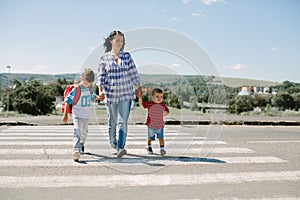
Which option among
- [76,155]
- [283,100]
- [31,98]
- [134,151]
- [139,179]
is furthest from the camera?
[31,98]

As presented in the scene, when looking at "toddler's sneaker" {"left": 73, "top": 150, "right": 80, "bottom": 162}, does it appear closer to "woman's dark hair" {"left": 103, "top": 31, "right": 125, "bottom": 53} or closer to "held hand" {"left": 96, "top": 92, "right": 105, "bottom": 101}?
"held hand" {"left": 96, "top": 92, "right": 105, "bottom": 101}

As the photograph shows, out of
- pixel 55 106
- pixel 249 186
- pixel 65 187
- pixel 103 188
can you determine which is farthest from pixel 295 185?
pixel 55 106

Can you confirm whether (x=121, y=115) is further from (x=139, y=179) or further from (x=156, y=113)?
(x=139, y=179)

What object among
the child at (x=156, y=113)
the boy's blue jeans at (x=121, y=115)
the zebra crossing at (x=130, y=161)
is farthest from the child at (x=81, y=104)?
the child at (x=156, y=113)

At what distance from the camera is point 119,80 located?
5613 millimetres

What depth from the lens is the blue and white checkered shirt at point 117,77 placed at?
5598 mm

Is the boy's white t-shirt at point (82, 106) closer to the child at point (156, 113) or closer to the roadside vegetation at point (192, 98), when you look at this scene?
the roadside vegetation at point (192, 98)

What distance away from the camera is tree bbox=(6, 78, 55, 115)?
27688mm

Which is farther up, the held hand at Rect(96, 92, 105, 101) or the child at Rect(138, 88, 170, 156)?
the held hand at Rect(96, 92, 105, 101)

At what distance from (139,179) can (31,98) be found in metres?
25.6

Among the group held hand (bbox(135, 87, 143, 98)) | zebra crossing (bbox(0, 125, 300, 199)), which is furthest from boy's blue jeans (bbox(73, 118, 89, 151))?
held hand (bbox(135, 87, 143, 98))

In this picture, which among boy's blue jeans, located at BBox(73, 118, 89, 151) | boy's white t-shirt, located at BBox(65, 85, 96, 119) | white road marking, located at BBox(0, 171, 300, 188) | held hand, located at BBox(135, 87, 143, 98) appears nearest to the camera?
white road marking, located at BBox(0, 171, 300, 188)

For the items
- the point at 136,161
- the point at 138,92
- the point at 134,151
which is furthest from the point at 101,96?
the point at 134,151

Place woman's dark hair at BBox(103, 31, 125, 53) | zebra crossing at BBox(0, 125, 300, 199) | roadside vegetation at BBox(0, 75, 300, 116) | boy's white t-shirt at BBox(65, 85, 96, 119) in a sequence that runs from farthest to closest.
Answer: roadside vegetation at BBox(0, 75, 300, 116), woman's dark hair at BBox(103, 31, 125, 53), boy's white t-shirt at BBox(65, 85, 96, 119), zebra crossing at BBox(0, 125, 300, 199)
